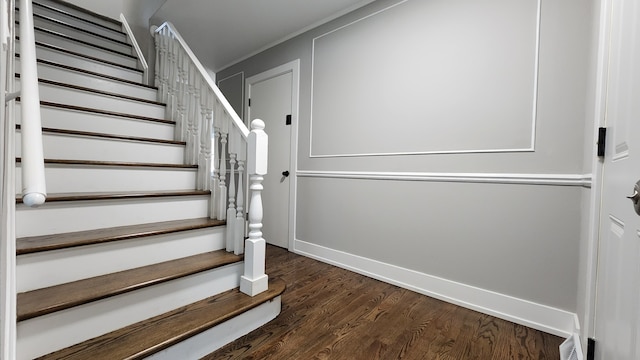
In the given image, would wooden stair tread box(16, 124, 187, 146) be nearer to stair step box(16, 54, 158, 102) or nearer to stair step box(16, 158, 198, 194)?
stair step box(16, 158, 198, 194)

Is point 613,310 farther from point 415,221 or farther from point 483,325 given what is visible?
point 415,221

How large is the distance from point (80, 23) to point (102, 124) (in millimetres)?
1970

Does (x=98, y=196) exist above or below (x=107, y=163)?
below

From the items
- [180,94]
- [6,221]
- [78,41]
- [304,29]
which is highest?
[304,29]

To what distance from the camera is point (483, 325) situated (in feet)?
4.99

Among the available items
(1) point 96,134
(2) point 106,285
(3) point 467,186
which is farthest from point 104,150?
(3) point 467,186

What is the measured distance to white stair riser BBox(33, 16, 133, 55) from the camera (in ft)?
8.28

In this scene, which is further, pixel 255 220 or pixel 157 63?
pixel 157 63

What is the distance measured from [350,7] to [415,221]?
6.08 feet

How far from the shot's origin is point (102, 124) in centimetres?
187

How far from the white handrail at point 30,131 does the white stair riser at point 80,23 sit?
2.82 m

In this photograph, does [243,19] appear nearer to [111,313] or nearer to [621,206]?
[111,313]

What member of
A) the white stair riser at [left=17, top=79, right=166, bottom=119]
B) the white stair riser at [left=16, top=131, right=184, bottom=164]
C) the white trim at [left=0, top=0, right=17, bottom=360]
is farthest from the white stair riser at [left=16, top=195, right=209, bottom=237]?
the white stair riser at [left=17, top=79, right=166, bottom=119]

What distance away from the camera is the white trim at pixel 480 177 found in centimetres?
141
